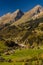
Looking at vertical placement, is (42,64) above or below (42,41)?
below

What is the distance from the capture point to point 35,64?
5259cm

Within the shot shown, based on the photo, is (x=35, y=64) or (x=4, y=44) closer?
(x=35, y=64)

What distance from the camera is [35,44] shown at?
167 m

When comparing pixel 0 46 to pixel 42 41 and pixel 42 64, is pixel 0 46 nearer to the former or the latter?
pixel 42 41

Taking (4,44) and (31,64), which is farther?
(4,44)

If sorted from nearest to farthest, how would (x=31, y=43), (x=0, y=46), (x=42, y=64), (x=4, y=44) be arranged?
(x=42, y=64) → (x=0, y=46) → (x=4, y=44) → (x=31, y=43)

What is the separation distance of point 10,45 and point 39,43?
20.2 m

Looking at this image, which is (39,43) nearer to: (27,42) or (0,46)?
(27,42)

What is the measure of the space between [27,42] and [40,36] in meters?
11.1

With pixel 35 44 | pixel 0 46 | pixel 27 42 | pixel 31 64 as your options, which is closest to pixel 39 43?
pixel 35 44

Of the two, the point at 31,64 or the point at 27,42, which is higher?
the point at 27,42

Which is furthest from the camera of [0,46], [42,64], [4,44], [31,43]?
[31,43]

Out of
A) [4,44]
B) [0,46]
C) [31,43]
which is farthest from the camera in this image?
[31,43]

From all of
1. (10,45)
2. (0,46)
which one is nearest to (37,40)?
(10,45)
